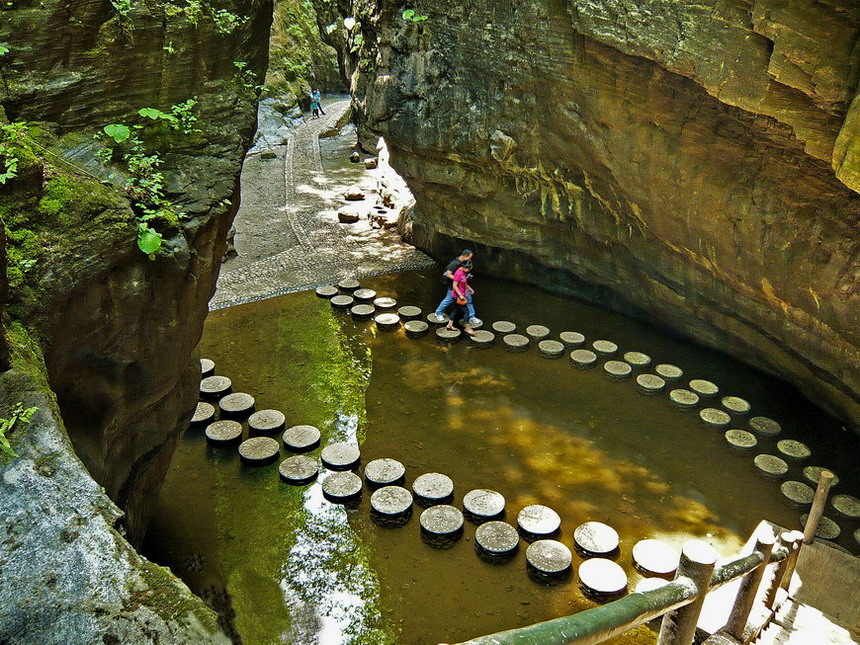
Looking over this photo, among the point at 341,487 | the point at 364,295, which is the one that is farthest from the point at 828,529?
the point at 364,295

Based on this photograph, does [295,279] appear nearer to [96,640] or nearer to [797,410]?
[797,410]

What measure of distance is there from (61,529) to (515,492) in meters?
5.62

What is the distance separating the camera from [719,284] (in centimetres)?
934

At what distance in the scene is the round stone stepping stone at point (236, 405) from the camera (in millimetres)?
8797

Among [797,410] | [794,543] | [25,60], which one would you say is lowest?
[797,410]

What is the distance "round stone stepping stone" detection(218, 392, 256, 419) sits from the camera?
880cm

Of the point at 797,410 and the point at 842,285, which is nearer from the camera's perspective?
the point at 842,285

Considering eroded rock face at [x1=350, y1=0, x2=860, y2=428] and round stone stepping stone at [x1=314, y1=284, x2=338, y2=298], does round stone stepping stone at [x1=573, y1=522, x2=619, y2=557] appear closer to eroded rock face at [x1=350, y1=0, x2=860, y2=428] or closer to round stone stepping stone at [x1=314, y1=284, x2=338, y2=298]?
eroded rock face at [x1=350, y1=0, x2=860, y2=428]

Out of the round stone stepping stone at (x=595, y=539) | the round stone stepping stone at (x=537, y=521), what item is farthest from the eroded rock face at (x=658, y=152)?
the round stone stepping stone at (x=537, y=521)

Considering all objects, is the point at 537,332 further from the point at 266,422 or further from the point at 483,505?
the point at 266,422

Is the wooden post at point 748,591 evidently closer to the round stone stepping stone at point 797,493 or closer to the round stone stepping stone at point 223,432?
the round stone stepping stone at point 797,493

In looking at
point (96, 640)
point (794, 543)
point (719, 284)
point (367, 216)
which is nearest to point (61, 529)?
point (96, 640)

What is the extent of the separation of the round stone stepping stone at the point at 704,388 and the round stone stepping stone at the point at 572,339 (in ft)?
6.46

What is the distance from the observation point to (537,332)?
11.0 metres
